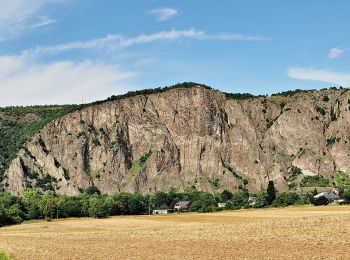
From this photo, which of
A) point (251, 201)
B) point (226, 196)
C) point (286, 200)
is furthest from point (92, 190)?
point (286, 200)

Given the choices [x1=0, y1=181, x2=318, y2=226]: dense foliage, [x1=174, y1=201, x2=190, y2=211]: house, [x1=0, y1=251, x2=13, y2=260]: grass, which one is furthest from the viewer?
[x1=174, y1=201, x2=190, y2=211]: house

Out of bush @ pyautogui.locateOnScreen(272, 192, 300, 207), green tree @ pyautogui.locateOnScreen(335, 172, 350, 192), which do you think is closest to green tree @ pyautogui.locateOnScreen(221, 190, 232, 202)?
bush @ pyautogui.locateOnScreen(272, 192, 300, 207)

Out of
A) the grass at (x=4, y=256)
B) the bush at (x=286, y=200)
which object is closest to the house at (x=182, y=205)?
the bush at (x=286, y=200)

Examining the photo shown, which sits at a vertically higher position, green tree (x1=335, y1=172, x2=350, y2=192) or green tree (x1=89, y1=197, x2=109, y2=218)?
green tree (x1=335, y1=172, x2=350, y2=192)

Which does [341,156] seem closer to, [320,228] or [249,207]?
[249,207]

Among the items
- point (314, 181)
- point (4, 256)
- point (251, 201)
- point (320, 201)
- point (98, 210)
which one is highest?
point (314, 181)

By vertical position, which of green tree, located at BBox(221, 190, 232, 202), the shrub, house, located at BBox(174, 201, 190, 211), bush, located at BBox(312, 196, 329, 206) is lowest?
house, located at BBox(174, 201, 190, 211)

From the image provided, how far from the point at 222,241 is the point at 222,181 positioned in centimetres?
14471

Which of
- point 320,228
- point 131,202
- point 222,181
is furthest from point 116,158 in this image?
point 320,228

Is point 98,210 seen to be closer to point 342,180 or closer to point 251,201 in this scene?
point 251,201

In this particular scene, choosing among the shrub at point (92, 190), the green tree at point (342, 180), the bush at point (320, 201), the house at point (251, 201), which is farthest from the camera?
the green tree at point (342, 180)

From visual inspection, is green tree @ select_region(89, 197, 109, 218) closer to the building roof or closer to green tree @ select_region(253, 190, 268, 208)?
the building roof

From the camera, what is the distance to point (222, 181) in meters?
190

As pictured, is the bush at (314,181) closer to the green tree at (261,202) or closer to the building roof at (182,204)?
the green tree at (261,202)
